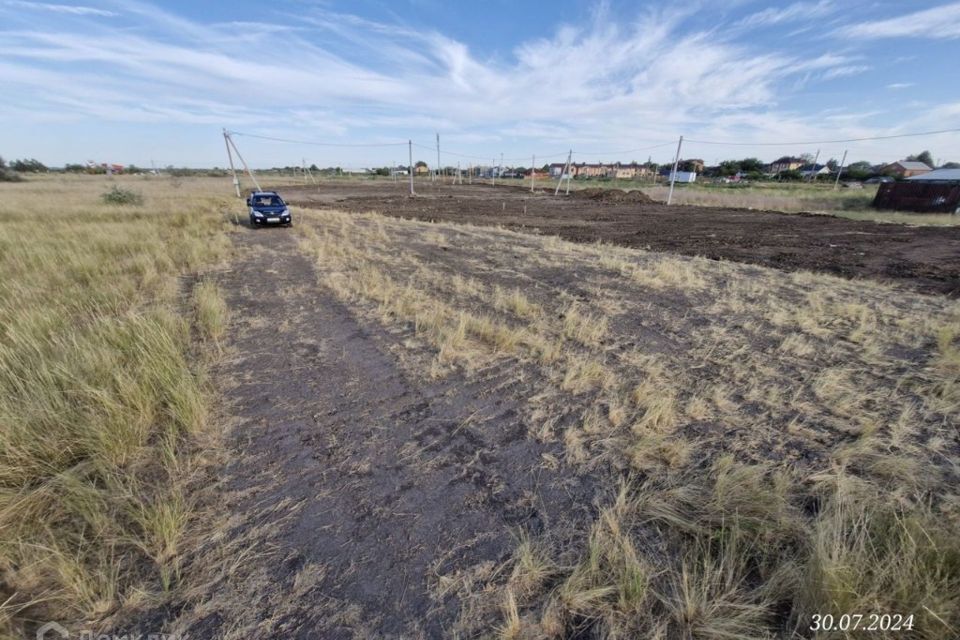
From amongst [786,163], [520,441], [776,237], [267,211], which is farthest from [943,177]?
[786,163]

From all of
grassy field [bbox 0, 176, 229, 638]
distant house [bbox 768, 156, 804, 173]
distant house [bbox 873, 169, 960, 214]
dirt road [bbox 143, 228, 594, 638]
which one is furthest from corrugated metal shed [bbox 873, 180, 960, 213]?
distant house [bbox 768, 156, 804, 173]

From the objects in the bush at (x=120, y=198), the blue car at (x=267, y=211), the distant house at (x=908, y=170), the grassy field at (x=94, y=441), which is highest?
the distant house at (x=908, y=170)

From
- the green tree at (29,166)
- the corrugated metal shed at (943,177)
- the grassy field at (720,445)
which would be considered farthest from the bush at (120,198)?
the green tree at (29,166)

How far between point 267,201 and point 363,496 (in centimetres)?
1801

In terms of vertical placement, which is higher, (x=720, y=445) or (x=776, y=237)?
(x=776, y=237)

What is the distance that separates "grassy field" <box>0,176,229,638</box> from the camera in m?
1.99

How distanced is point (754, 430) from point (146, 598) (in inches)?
192

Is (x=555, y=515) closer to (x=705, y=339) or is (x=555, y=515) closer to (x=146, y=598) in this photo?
(x=146, y=598)

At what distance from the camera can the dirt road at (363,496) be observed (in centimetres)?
196

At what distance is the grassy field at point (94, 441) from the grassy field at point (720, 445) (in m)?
1.89

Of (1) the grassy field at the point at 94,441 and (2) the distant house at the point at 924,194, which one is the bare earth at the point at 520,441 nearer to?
(1) the grassy field at the point at 94,441

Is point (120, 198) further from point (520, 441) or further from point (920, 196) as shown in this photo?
point (920, 196)

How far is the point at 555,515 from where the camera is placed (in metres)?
2.57

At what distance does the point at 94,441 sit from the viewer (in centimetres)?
285
